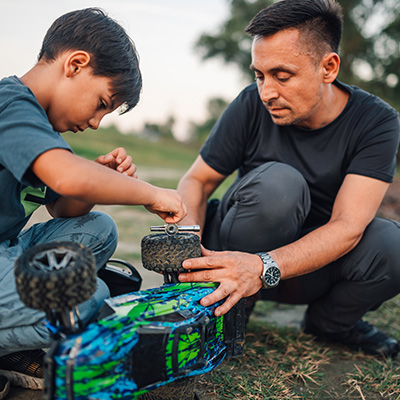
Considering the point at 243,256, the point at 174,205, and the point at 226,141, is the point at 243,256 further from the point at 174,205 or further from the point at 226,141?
the point at 226,141

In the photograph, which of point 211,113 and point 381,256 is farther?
Result: point 211,113

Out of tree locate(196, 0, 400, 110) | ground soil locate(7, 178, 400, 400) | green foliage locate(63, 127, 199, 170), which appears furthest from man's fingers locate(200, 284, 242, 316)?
tree locate(196, 0, 400, 110)

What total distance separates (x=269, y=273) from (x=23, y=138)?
3.93 feet

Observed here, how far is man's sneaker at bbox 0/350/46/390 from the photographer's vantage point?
1.92 meters

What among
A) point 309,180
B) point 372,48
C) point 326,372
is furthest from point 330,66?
point 372,48

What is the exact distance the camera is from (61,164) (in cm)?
150

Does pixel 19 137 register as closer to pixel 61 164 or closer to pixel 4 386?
pixel 61 164

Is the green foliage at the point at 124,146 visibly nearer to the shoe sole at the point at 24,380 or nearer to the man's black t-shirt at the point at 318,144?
the man's black t-shirt at the point at 318,144

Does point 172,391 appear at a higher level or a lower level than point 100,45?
lower

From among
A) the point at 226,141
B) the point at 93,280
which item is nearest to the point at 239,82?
the point at 226,141

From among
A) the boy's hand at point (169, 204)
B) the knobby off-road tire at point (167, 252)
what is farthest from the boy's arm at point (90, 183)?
the knobby off-road tire at point (167, 252)

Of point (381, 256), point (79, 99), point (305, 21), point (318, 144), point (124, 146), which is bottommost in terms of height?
point (124, 146)

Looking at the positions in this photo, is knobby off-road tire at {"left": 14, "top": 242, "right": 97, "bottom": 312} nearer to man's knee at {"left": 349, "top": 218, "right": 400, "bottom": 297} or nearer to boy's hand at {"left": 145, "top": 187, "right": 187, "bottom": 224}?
boy's hand at {"left": 145, "top": 187, "right": 187, "bottom": 224}

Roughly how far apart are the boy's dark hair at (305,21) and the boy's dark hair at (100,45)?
2.74ft
